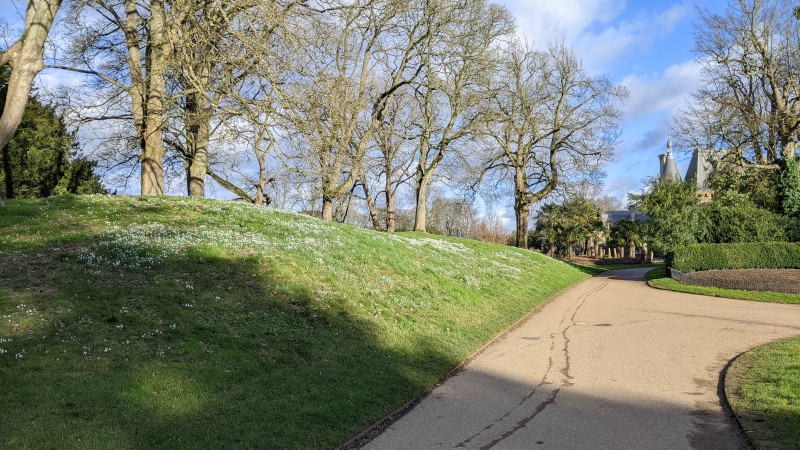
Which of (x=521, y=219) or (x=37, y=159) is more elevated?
(x=37, y=159)

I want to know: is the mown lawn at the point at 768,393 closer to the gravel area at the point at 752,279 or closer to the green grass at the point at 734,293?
the green grass at the point at 734,293

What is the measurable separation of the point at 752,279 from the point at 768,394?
15448mm

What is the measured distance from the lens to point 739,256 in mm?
22891

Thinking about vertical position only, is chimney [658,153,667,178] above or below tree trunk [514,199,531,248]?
above

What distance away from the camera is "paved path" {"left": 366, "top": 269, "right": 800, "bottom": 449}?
5.92m

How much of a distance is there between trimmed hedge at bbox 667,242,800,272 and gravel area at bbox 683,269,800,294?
95 centimetres

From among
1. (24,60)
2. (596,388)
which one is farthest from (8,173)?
(596,388)

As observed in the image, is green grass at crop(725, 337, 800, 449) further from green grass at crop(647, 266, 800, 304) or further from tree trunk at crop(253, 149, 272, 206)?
tree trunk at crop(253, 149, 272, 206)

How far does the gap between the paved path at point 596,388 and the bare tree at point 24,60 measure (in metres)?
10.0

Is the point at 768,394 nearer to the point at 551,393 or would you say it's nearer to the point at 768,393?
the point at 768,393

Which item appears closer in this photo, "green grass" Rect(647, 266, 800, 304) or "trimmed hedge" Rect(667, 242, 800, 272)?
"green grass" Rect(647, 266, 800, 304)

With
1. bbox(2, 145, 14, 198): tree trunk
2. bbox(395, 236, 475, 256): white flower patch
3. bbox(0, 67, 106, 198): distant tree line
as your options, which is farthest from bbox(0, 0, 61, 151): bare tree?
bbox(2, 145, 14, 198): tree trunk

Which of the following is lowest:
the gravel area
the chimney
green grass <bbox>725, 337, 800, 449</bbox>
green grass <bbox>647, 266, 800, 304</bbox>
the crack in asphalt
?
the crack in asphalt

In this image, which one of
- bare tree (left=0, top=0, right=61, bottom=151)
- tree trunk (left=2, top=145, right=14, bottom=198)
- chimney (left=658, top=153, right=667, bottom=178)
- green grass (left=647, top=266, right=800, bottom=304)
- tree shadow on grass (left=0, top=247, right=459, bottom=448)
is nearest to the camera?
tree shadow on grass (left=0, top=247, right=459, bottom=448)
